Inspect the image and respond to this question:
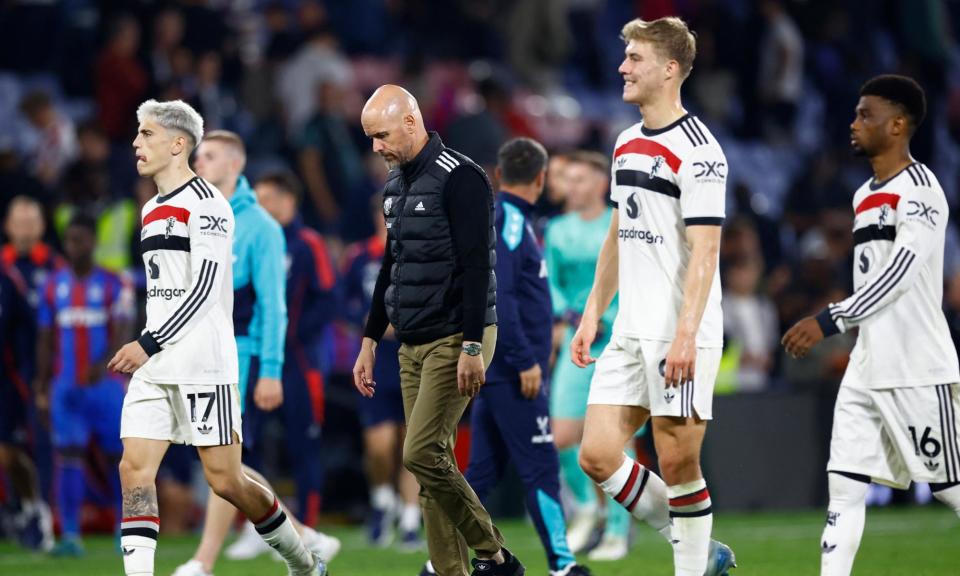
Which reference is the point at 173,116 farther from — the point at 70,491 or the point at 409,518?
the point at 70,491

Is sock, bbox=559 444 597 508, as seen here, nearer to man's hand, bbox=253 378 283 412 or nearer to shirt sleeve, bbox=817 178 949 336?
man's hand, bbox=253 378 283 412

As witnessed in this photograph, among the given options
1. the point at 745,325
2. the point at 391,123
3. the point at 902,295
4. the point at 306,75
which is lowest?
the point at 745,325

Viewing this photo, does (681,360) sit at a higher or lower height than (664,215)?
lower

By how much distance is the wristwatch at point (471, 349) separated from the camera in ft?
23.3

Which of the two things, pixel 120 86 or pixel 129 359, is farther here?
pixel 120 86

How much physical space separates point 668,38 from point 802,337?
1538 millimetres

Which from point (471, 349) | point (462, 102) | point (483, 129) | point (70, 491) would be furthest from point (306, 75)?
point (471, 349)

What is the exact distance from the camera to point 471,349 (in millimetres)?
7102

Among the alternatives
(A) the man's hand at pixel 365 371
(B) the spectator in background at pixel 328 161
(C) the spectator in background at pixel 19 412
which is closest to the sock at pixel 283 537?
(A) the man's hand at pixel 365 371

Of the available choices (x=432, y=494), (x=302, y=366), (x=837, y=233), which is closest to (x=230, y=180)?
(x=302, y=366)

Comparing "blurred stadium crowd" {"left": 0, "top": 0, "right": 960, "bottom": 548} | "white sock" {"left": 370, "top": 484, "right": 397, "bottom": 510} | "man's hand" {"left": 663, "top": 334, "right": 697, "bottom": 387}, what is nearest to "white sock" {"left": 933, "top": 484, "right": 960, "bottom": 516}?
"man's hand" {"left": 663, "top": 334, "right": 697, "bottom": 387}

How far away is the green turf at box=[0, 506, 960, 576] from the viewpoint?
9.89 metres

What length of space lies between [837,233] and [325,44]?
21.5 feet

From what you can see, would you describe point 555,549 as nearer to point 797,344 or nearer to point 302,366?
point 797,344
